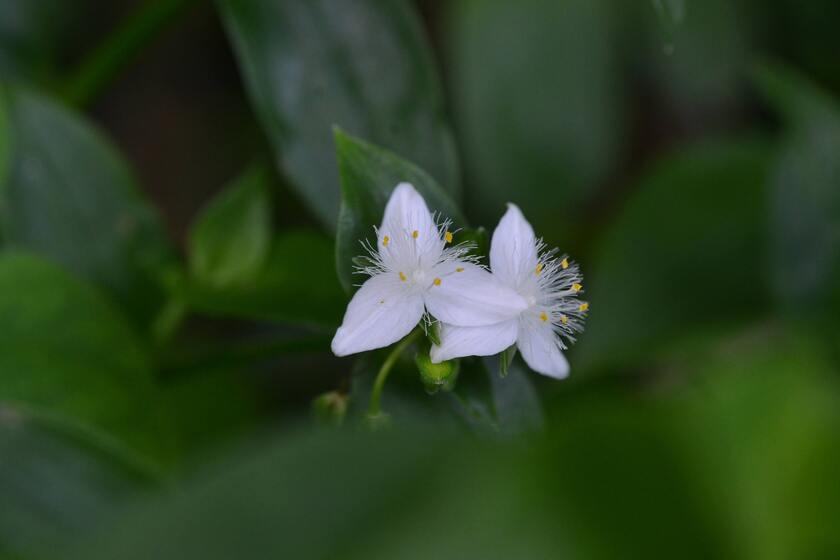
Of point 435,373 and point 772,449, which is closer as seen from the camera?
point 435,373

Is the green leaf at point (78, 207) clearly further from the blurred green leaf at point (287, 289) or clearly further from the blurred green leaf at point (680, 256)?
the blurred green leaf at point (680, 256)

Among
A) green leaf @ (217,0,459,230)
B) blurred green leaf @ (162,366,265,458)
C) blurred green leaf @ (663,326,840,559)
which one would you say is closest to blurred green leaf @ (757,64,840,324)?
blurred green leaf @ (663,326,840,559)

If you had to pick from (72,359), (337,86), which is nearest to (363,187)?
(337,86)

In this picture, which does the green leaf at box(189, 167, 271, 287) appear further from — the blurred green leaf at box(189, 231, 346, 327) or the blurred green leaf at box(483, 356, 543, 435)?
the blurred green leaf at box(483, 356, 543, 435)

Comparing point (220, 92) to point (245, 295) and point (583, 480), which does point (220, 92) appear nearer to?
point (245, 295)

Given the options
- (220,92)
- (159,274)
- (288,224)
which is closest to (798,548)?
(159,274)

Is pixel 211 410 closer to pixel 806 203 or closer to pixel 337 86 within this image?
pixel 337 86
